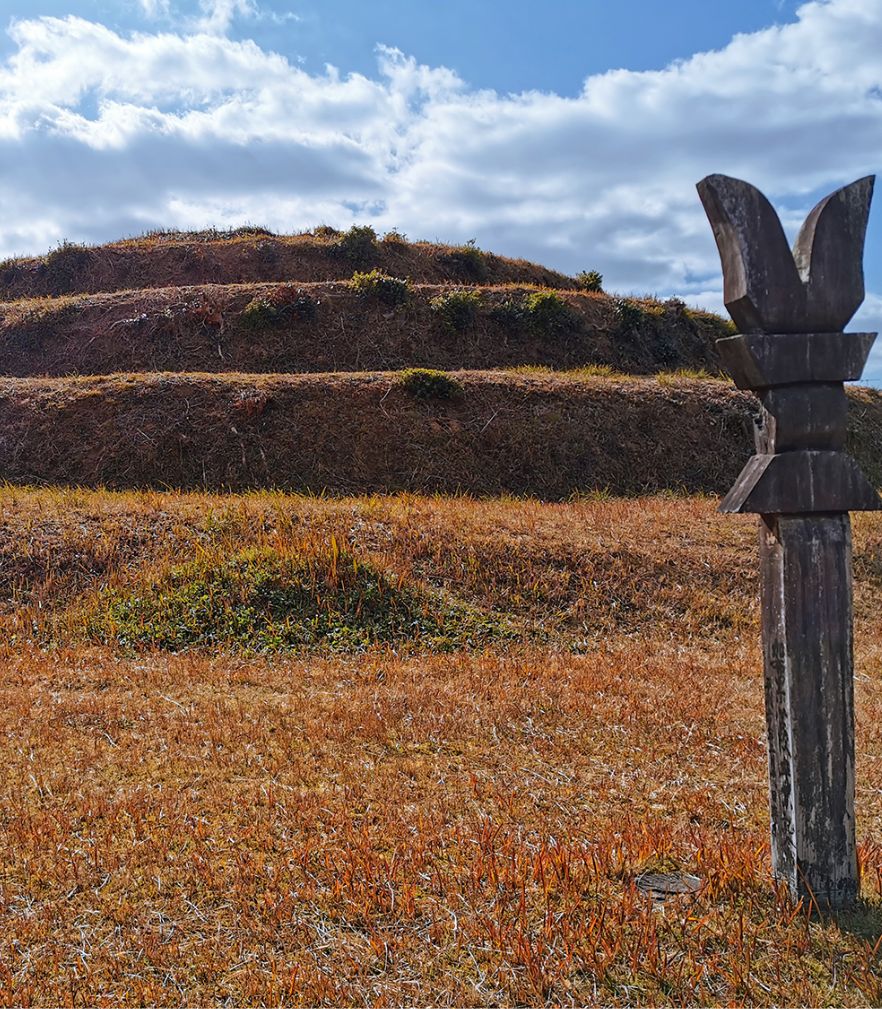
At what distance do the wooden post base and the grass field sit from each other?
0.30 metres

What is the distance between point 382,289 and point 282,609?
15.3 meters

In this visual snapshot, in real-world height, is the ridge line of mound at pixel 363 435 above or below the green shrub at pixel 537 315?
below

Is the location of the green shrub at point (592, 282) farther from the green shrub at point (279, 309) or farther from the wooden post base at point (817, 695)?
the wooden post base at point (817, 695)

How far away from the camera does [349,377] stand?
17.7 m

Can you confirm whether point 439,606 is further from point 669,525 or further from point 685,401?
point 685,401

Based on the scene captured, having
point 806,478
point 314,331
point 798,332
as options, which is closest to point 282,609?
point 806,478

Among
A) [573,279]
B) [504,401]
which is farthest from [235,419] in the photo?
[573,279]

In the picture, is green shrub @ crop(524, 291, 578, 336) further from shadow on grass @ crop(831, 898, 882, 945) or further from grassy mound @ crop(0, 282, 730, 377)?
shadow on grass @ crop(831, 898, 882, 945)

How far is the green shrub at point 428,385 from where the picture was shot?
1717cm

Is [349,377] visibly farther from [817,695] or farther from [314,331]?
[817,695]

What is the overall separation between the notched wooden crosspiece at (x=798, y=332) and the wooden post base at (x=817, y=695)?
19cm

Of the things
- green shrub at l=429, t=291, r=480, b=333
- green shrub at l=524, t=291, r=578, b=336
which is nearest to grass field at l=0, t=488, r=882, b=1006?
green shrub at l=429, t=291, r=480, b=333

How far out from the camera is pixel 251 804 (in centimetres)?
508

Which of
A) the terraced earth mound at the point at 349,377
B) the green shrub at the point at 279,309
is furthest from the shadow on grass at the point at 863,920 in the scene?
the green shrub at the point at 279,309
